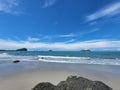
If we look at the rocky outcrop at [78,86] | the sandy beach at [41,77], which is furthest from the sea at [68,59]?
the rocky outcrop at [78,86]

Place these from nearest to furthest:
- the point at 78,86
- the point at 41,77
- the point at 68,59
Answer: the point at 78,86 → the point at 41,77 → the point at 68,59

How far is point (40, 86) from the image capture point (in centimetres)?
402

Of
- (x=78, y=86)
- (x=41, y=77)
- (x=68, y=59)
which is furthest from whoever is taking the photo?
(x=68, y=59)

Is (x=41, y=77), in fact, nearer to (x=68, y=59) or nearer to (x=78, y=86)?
(x=78, y=86)

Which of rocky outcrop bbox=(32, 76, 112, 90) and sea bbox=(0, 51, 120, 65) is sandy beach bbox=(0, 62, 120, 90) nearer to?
rocky outcrop bbox=(32, 76, 112, 90)

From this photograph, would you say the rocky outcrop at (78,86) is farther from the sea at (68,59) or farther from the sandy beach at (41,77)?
the sea at (68,59)

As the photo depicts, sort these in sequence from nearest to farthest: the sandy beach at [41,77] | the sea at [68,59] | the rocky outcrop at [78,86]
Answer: the rocky outcrop at [78,86], the sandy beach at [41,77], the sea at [68,59]

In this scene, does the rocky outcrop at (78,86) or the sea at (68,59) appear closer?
the rocky outcrop at (78,86)

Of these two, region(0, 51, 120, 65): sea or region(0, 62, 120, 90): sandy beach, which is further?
region(0, 51, 120, 65): sea

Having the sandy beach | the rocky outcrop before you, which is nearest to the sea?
the sandy beach

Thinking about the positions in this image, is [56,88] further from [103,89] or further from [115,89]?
[115,89]

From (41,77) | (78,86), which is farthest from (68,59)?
(78,86)

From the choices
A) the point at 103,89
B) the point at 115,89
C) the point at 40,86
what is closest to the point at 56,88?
the point at 40,86

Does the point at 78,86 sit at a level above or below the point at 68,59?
below
